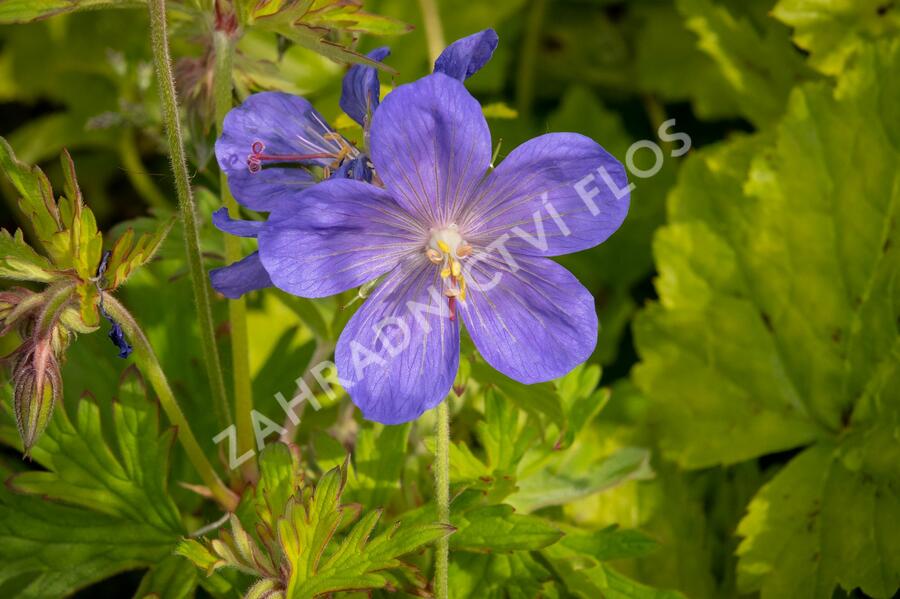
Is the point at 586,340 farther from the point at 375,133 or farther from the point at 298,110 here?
the point at 298,110

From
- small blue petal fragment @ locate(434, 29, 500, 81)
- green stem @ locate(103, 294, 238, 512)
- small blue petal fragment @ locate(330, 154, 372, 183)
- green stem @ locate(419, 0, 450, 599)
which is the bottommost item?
green stem @ locate(419, 0, 450, 599)

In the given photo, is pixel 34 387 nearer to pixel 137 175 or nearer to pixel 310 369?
pixel 310 369

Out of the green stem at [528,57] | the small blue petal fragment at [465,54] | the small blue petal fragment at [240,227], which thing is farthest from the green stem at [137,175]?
the small blue petal fragment at [465,54]

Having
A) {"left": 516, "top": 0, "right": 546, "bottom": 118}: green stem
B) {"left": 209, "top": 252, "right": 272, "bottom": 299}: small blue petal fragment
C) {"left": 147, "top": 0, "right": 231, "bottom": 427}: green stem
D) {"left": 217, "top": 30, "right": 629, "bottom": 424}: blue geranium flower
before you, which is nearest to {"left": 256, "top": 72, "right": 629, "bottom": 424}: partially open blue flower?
{"left": 217, "top": 30, "right": 629, "bottom": 424}: blue geranium flower

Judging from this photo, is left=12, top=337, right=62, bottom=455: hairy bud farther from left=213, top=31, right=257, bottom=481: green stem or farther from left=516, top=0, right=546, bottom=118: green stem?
left=516, top=0, right=546, bottom=118: green stem

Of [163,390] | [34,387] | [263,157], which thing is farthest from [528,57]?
[34,387]
